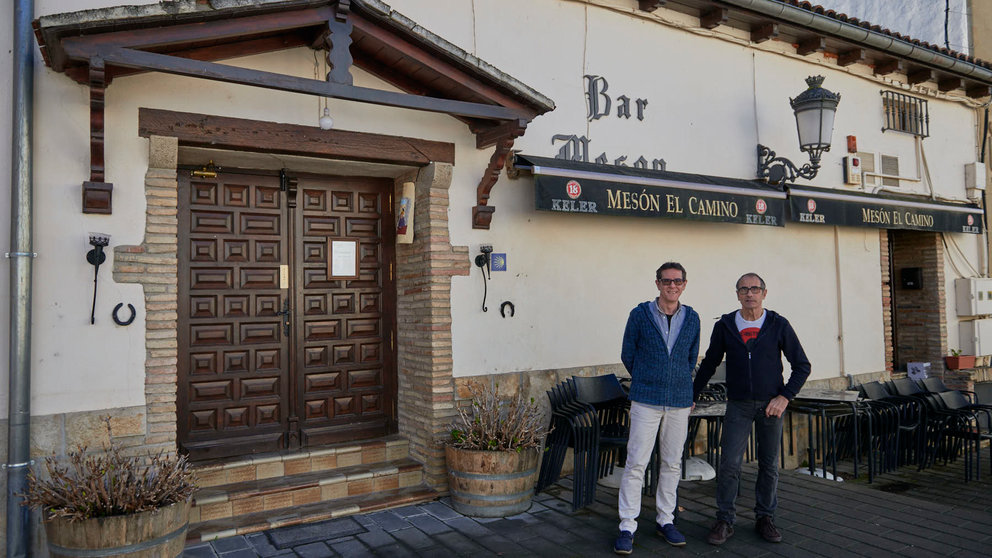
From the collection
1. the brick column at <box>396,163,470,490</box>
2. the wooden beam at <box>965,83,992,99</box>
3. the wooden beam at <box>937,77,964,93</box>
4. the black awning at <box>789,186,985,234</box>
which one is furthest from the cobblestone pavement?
the wooden beam at <box>965,83,992,99</box>

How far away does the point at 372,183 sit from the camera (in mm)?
6141

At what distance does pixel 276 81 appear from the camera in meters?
4.30

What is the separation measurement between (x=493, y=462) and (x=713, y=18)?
551 centimetres

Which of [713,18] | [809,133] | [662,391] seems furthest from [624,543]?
[713,18]

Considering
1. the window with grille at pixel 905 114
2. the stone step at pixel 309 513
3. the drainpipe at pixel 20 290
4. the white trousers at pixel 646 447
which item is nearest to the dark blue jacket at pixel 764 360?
the white trousers at pixel 646 447

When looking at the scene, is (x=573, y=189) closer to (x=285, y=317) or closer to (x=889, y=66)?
(x=285, y=317)

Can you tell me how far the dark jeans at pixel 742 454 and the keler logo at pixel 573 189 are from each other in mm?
2293

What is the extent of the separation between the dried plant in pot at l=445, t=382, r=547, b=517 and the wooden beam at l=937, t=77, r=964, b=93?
28.3 ft

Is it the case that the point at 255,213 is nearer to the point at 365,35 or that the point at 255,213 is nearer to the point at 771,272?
the point at 365,35

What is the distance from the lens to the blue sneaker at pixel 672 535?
4496 mm

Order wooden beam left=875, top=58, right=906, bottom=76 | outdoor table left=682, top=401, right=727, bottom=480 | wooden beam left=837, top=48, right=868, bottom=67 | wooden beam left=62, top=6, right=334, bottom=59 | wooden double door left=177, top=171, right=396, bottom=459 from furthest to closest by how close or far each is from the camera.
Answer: wooden beam left=875, top=58, right=906, bottom=76 < wooden beam left=837, top=48, right=868, bottom=67 < wooden double door left=177, top=171, right=396, bottom=459 < outdoor table left=682, top=401, right=727, bottom=480 < wooden beam left=62, top=6, right=334, bottom=59

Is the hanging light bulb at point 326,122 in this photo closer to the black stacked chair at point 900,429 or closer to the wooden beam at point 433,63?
the wooden beam at point 433,63

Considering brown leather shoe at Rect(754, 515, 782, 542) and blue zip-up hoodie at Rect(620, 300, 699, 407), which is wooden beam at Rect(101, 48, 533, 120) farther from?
brown leather shoe at Rect(754, 515, 782, 542)

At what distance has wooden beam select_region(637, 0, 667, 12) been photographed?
709 centimetres
